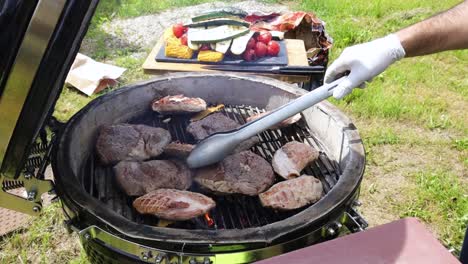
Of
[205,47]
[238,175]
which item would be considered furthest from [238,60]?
[238,175]

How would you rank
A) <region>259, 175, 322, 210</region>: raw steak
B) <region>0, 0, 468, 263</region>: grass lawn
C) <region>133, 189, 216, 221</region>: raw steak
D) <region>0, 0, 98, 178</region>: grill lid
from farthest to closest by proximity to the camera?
1. <region>0, 0, 468, 263</region>: grass lawn
2. <region>259, 175, 322, 210</region>: raw steak
3. <region>133, 189, 216, 221</region>: raw steak
4. <region>0, 0, 98, 178</region>: grill lid

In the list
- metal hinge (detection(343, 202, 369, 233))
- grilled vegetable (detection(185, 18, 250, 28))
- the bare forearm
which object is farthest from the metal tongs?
grilled vegetable (detection(185, 18, 250, 28))

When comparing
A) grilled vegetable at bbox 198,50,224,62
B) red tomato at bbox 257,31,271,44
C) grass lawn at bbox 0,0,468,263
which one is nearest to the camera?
grass lawn at bbox 0,0,468,263

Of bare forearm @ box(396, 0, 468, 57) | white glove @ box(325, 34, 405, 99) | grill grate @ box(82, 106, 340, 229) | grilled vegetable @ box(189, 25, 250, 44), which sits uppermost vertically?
bare forearm @ box(396, 0, 468, 57)

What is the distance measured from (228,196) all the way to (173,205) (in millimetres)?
457

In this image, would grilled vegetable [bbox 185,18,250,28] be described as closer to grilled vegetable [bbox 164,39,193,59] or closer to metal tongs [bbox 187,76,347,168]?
grilled vegetable [bbox 164,39,193,59]

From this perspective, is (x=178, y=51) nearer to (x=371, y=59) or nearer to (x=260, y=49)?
(x=260, y=49)

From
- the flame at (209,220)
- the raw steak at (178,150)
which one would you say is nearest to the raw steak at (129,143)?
the raw steak at (178,150)

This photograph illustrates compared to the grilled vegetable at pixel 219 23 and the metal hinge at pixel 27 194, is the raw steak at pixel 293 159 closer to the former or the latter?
the metal hinge at pixel 27 194

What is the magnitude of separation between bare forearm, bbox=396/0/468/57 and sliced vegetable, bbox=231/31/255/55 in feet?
5.97

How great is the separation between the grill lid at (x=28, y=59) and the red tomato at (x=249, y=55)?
8.24 ft

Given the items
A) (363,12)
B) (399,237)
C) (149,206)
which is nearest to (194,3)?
(363,12)

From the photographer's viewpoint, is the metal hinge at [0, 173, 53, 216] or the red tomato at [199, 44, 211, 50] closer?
the metal hinge at [0, 173, 53, 216]

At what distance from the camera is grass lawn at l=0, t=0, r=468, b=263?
383 cm
